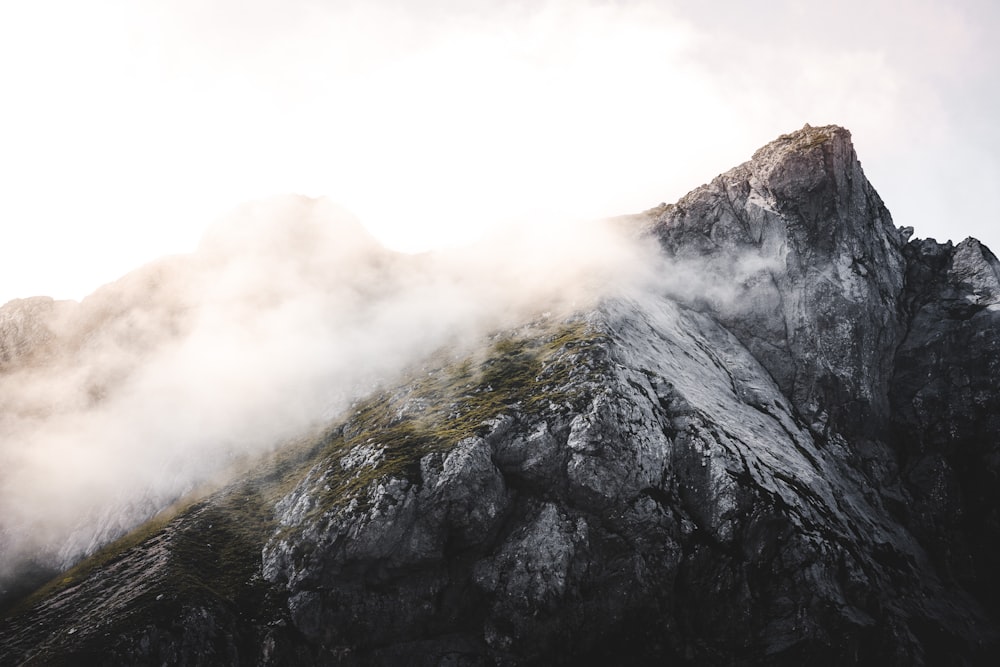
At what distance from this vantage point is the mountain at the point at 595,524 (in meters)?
39.2

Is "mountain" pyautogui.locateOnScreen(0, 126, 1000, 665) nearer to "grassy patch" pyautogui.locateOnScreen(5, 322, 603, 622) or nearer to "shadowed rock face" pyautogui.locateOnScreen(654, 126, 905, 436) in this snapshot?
"grassy patch" pyautogui.locateOnScreen(5, 322, 603, 622)

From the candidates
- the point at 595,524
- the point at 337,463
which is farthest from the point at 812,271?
the point at 337,463

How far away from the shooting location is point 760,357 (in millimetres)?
80375

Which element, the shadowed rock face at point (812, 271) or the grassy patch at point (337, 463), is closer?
the grassy patch at point (337, 463)

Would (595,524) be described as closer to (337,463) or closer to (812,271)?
(337,463)

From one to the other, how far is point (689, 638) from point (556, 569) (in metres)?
11.7

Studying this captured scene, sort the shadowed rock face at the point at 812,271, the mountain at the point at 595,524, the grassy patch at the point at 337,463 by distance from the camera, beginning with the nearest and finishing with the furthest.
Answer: the mountain at the point at 595,524 → the grassy patch at the point at 337,463 → the shadowed rock face at the point at 812,271

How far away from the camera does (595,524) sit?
4262 centimetres

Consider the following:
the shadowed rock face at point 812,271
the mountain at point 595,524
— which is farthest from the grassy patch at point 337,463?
the shadowed rock face at point 812,271

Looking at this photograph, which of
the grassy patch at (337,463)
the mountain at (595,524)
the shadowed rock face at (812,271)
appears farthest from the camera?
the shadowed rock face at (812,271)

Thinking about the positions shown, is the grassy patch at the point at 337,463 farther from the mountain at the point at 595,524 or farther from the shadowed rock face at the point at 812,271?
the shadowed rock face at the point at 812,271

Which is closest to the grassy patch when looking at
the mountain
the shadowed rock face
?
the mountain

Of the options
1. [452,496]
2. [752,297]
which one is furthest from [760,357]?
[452,496]

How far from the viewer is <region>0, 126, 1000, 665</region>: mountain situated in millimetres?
39156
